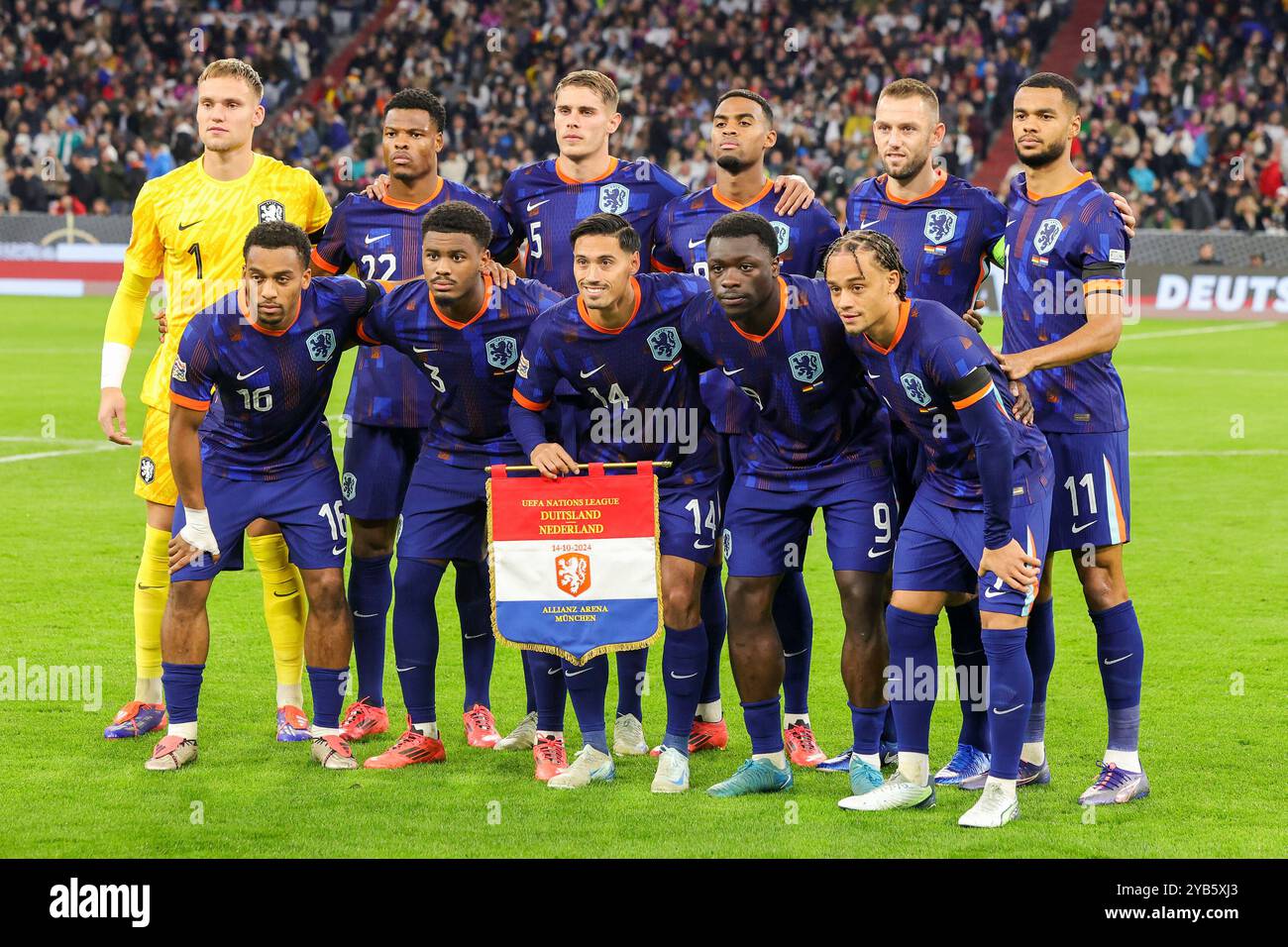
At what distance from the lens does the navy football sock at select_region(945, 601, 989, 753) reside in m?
6.12

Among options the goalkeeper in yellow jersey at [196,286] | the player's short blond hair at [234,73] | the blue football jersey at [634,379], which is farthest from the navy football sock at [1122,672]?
the player's short blond hair at [234,73]

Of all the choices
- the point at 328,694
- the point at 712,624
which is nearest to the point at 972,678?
the point at 712,624

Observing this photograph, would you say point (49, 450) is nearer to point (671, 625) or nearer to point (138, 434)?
point (138, 434)

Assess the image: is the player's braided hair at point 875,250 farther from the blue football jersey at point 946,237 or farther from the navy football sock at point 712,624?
the navy football sock at point 712,624

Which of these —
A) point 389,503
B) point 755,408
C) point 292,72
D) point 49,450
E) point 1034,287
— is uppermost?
point 292,72

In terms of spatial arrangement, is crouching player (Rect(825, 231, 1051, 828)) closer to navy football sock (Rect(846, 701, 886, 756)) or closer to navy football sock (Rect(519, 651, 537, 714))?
navy football sock (Rect(846, 701, 886, 756))

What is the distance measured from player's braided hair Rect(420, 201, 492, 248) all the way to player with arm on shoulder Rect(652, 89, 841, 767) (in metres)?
0.90

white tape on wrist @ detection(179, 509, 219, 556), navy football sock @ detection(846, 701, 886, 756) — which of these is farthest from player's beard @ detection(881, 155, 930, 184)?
white tape on wrist @ detection(179, 509, 219, 556)

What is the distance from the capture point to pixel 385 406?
6.70 m

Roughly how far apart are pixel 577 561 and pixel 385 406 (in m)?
1.18

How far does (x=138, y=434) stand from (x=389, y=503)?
8730mm

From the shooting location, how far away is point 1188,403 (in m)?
16.9

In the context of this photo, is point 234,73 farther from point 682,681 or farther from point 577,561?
point 682,681
